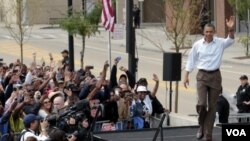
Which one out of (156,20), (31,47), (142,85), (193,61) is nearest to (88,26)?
(142,85)

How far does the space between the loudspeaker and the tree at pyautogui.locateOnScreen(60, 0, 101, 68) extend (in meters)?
11.8

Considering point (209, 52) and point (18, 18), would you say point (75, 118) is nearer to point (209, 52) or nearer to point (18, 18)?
point (209, 52)

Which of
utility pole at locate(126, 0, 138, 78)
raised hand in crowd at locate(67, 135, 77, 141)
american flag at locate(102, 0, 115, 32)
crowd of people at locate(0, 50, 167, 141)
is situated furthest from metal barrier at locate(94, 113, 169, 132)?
american flag at locate(102, 0, 115, 32)

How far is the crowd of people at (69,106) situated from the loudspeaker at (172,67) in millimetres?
555

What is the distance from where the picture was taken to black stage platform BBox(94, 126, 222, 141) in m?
12.3

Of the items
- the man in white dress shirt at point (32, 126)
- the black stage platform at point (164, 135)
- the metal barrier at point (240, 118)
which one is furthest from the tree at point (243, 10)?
the man in white dress shirt at point (32, 126)

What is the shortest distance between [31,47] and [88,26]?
2317 centimetres

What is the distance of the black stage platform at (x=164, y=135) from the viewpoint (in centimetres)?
1232

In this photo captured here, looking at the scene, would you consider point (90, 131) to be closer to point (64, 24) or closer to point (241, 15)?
point (64, 24)

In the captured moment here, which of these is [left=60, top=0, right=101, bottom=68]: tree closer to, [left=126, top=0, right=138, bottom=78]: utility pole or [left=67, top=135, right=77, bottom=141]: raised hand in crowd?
[left=126, top=0, right=138, bottom=78]: utility pole

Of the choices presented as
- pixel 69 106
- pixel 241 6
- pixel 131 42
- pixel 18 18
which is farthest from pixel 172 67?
pixel 241 6

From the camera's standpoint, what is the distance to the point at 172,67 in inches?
651

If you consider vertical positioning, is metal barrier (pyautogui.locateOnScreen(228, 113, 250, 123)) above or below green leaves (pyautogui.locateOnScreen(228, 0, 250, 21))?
below

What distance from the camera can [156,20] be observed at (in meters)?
70.2
